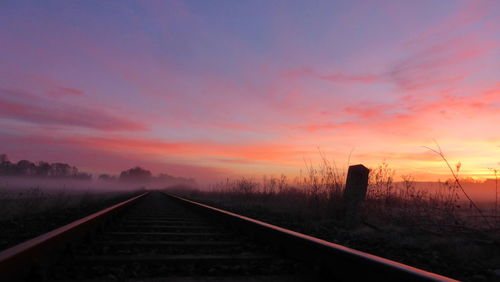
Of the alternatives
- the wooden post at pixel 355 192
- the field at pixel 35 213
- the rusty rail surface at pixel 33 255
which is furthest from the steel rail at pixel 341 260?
the wooden post at pixel 355 192

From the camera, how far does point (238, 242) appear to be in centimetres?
447

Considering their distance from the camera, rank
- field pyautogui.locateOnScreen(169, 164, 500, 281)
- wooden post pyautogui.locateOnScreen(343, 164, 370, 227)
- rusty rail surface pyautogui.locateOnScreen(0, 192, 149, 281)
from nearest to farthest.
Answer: rusty rail surface pyautogui.locateOnScreen(0, 192, 149, 281) < field pyautogui.locateOnScreen(169, 164, 500, 281) < wooden post pyautogui.locateOnScreen(343, 164, 370, 227)

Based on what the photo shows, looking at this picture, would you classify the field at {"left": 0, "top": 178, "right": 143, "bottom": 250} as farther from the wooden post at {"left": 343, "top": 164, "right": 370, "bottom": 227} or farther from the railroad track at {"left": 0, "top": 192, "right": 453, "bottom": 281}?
the wooden post at {"left": 343, "top": 164, "right": 370, "bottom": 227}

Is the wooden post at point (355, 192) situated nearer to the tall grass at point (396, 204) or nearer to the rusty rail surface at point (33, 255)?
the tall grass at point (396, 204)

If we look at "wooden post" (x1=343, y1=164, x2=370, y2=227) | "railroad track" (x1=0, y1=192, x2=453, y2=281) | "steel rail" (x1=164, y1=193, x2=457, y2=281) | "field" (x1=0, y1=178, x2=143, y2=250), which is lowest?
"field" (x1=0, y1=178, x2=143, y2=250)

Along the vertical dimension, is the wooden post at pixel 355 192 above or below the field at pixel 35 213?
above

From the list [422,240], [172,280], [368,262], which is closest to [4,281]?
[172,280]

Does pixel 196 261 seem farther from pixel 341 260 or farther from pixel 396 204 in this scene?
pixel 396 204

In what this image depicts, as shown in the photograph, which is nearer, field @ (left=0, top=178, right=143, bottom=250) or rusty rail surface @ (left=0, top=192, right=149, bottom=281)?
A: rusty rail surface @ (left=0, top=192, right=149, bottom=281)

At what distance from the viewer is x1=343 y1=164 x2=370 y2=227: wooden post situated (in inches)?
265

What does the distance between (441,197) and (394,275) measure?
6.04 metres

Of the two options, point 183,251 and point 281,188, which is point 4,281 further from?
point 281,188

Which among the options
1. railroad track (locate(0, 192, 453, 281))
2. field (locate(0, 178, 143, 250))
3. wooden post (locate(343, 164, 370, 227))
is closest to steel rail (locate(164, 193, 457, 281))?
railroad track (locate(0, 192, 453, 281))

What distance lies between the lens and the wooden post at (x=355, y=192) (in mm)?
6723
